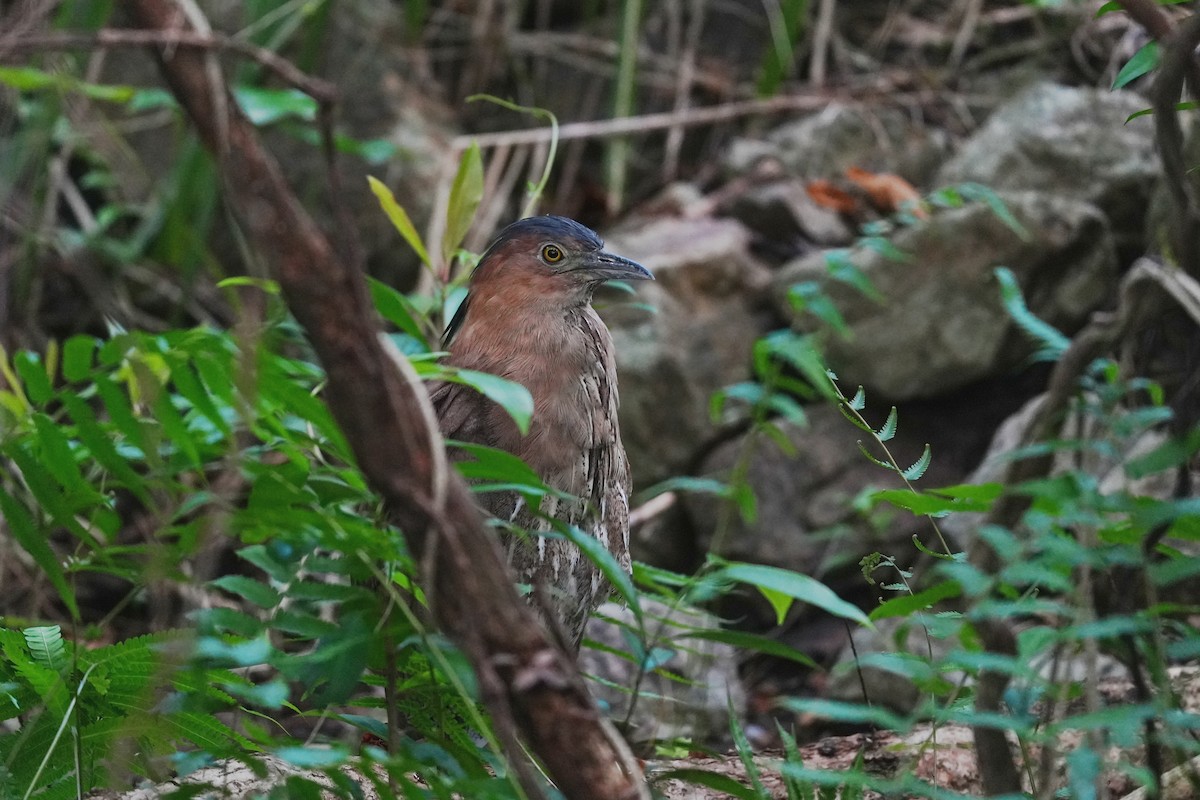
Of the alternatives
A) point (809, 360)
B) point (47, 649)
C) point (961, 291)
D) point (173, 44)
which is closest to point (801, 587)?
point (809, 360)

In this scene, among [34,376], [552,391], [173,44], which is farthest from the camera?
[552,391]

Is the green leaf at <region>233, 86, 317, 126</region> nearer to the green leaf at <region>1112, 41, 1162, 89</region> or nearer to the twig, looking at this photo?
the green leaf at <region>1112, 41, 1162, 89</region>

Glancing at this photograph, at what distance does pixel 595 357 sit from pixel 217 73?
1843 mm

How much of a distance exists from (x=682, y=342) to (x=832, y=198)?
1196 mm

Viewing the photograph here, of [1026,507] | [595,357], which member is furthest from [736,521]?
[1026,507]

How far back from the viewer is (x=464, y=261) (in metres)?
3.22

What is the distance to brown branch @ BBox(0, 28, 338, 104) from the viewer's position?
131 centimetres

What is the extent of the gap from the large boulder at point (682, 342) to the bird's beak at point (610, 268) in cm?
194

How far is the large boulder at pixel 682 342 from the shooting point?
5.42m

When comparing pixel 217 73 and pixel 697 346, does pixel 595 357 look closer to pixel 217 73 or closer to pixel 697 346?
pixel 217 73

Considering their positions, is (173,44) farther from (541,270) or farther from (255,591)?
(541,270)

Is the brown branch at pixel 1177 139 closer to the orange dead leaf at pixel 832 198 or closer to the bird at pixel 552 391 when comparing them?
the bird at pixel 552 391

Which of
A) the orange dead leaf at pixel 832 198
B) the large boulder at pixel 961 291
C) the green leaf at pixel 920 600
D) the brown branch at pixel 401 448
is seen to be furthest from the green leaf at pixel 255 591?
the orange dead leaf at pixel 832 198

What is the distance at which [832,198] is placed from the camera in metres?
5.96
